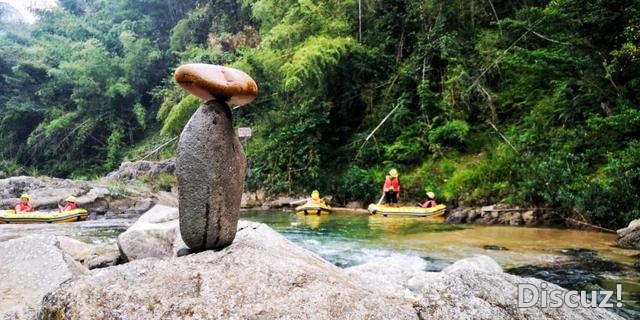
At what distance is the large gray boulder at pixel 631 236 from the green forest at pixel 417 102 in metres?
0.91

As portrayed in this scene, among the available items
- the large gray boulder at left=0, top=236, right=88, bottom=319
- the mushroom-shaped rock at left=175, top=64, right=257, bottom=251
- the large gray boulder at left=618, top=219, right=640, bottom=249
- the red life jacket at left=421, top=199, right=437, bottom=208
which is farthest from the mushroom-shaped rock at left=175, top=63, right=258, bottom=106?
the red life jacket at left=421, top=199, right=437, bottom=208

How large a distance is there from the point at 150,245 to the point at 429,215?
862cm

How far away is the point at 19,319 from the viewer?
382cm

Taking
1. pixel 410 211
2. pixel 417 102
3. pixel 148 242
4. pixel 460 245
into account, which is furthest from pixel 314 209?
pixel 148 242

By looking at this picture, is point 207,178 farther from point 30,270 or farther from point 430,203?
point 430,203

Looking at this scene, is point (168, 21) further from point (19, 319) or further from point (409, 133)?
point (19, 319)

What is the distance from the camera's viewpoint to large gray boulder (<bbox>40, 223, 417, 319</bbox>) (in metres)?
2.86

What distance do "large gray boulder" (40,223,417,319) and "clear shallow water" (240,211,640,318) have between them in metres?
3.29

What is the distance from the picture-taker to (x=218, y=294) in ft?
9.92

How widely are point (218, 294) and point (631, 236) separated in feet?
25.9

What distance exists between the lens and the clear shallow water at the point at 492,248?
6301 mm

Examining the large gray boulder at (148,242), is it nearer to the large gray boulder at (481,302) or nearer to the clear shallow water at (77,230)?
the large gray boulder at (481,302)

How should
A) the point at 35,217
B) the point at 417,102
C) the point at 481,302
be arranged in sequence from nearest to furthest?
the point at 481,302 < the point at 35,217 < the point at 417,102

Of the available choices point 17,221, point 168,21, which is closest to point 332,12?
point 17,221
